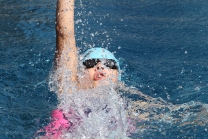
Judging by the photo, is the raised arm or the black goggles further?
the black goggles

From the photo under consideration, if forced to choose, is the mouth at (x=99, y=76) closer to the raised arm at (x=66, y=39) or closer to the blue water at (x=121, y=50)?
the raised arm at (x=66, y=39)

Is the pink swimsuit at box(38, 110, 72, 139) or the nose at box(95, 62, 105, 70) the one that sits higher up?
the nose at box(95, 62, 105, 70)

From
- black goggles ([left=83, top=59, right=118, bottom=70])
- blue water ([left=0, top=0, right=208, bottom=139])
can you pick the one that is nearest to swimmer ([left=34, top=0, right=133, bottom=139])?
black goggles ([left=83, top=59, right=118, bottom=70])

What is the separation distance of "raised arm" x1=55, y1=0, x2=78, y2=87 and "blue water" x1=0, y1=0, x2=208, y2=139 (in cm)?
56

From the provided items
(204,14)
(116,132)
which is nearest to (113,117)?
(116,132)

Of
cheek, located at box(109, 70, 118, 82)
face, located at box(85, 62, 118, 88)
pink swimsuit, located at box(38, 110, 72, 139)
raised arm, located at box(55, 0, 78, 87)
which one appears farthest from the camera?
cheek, located at box(109, 70, 118, 82)

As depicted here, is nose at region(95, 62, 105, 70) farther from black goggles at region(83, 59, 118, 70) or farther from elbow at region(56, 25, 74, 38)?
elbow at region(56, 25, 74, 38)

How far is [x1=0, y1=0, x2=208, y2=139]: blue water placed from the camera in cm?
460

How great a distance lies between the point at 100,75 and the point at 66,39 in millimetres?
650

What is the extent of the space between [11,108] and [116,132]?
1.30 m

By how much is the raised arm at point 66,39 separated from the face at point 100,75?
208 mm

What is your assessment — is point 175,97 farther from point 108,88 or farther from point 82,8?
point 82,8

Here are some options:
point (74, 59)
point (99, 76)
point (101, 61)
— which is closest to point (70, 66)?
point (74, 59)

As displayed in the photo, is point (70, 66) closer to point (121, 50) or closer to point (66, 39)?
point (66, 39)
